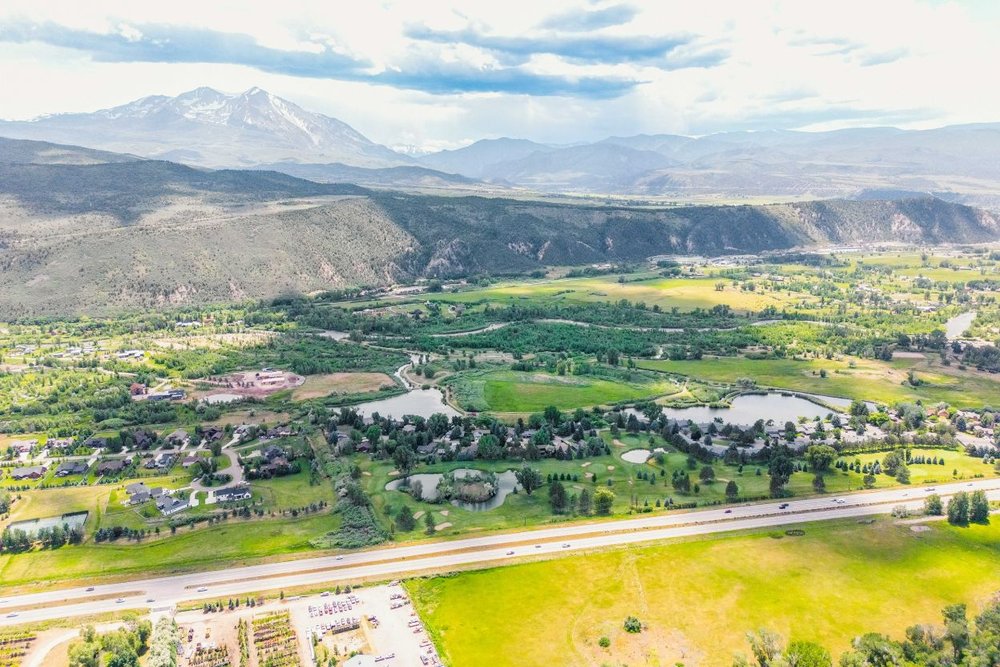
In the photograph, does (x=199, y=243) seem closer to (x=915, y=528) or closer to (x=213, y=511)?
(x=213, y=511)

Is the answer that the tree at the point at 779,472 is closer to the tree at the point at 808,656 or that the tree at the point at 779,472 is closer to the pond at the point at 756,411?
the pond at the point at 756,411

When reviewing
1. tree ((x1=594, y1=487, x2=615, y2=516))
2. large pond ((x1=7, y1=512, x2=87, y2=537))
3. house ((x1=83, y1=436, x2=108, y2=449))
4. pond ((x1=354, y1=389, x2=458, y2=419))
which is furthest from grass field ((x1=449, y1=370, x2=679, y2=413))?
large pond ((x1=7, y1=512, x2=87, y2=537))

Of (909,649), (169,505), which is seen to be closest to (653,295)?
(169,505)

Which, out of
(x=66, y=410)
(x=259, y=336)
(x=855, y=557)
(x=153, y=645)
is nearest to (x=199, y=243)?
(x=259, y=336)

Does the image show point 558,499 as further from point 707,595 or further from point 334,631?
point 334,631

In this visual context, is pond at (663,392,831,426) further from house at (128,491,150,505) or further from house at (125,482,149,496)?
house at (125,482,149,496)
